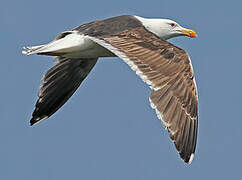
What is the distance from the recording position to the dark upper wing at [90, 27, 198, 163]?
1008cm

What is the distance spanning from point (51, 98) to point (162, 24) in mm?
2720

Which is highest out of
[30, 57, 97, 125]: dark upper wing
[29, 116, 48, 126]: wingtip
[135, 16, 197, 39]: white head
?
[135, 16, 197, 39]: white head

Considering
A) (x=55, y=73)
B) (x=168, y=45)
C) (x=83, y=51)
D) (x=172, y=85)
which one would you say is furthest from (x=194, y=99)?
(x=55, y=73)

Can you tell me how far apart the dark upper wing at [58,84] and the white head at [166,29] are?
5.84ft

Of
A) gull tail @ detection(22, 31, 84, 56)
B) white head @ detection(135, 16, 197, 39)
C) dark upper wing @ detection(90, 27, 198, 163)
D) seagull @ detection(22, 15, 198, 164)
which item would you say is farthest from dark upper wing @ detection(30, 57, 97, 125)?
dark upper wing @ detection(90, 27, 198, 163)

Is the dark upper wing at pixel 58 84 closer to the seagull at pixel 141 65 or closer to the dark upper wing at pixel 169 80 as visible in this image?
the seagull at pixel 141 65

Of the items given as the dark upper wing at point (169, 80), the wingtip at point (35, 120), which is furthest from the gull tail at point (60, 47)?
the wingtip at point (35, 120)

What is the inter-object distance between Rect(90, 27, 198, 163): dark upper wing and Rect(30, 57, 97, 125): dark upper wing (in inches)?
108

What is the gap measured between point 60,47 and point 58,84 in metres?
2.35

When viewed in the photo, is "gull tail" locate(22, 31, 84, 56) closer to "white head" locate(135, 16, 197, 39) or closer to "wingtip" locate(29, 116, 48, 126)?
"white head" locate(135, 16, 197, 39)

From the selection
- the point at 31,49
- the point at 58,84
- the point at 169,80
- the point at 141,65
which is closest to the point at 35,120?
the point at 58,84

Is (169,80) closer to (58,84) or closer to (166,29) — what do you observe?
(166,29)

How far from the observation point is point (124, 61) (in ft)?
35.3

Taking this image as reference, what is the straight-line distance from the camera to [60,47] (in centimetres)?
1188
